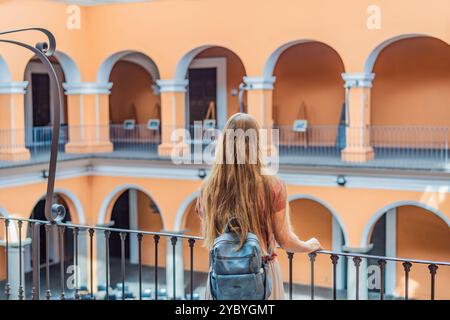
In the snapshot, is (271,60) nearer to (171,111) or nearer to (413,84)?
(171,111)

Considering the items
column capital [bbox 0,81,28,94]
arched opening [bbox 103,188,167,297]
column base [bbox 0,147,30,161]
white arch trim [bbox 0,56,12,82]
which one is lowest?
arched opening [bbox 103,188,167,297]

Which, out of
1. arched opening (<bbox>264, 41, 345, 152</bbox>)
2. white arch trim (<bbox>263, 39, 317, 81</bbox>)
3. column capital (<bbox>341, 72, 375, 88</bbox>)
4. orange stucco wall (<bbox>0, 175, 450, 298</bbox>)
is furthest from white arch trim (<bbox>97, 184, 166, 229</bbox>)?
column capital (<bbox>341, 72, 375, 88</bbox>)

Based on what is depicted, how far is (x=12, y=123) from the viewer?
14906mm

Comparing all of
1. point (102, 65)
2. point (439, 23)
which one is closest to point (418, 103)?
point (439, 23)

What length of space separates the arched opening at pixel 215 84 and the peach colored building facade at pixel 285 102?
5 cm

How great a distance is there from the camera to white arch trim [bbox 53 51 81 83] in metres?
16.2

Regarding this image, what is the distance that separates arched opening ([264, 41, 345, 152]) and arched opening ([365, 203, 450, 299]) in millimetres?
2235

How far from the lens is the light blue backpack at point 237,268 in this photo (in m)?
3.39

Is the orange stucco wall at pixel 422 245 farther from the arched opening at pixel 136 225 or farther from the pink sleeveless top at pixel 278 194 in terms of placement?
the pink sleeveless top at pixel 278 194

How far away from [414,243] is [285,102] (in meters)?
4.62

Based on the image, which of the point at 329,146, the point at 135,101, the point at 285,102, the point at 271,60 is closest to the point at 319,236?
the point at 329,146

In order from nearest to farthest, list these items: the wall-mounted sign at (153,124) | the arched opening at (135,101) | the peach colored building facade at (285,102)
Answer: the peach colored building facade at (285,102)
the wall-mounted sign at (153,124)
the arched opening at (135,101)

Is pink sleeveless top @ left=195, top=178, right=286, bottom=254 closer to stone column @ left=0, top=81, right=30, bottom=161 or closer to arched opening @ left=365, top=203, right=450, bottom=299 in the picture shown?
stone column @ left=0, top=81, right=30, bottom=161

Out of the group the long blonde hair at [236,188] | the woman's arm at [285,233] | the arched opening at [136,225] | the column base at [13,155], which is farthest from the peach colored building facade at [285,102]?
the long blonde hair at [236,188]
